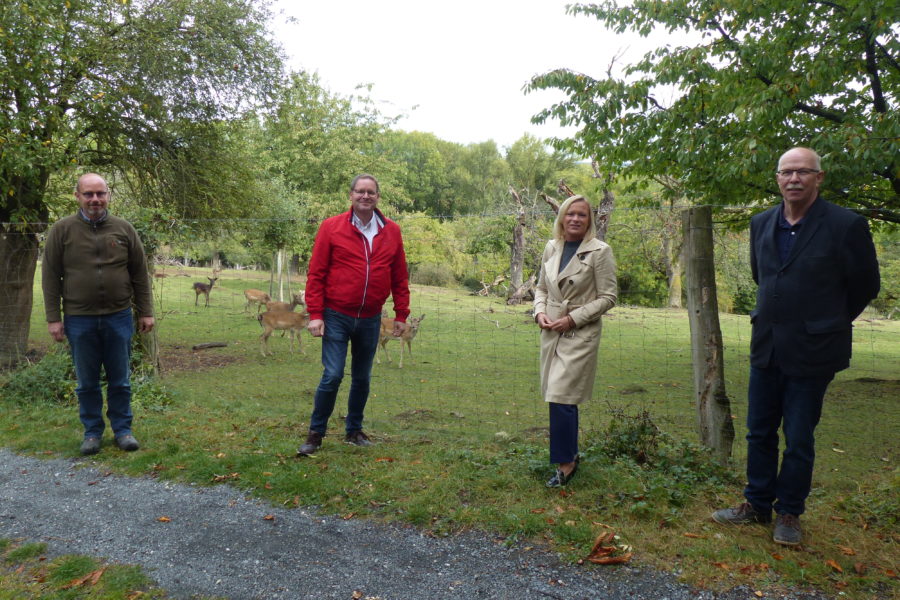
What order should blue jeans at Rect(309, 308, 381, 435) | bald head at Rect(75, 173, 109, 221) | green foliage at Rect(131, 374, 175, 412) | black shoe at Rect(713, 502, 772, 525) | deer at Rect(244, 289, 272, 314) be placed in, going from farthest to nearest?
deer at Rect(244, 289, 272, 314) → green foliage at Rect(131, 374, 175, 412) → bald head at Rect(75, 173, 109, 221) → blue jeans at Rect(309, 308, 381, 435) → black shoe at Rect(713, 502, 772, 525)

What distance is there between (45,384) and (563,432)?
6035 mm

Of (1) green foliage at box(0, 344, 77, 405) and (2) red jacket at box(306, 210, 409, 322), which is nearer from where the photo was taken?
(2) red jacket at box(306, 210, 409, 322)

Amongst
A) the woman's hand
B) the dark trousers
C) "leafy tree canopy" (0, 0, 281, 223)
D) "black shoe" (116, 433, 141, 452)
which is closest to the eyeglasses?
the woman's hand

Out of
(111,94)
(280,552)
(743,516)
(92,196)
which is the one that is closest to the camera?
(280,552)

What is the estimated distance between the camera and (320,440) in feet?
15.4

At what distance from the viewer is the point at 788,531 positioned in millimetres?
3232

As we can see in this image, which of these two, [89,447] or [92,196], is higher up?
[92,196]

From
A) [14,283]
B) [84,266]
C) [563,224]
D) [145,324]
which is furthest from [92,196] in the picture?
[14,283]

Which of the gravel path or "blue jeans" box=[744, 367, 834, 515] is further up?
"blue jeans" box=[744, 367, 834, 515]

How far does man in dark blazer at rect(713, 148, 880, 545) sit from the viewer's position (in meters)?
3.06

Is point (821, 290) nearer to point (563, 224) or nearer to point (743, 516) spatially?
point (743, 516)

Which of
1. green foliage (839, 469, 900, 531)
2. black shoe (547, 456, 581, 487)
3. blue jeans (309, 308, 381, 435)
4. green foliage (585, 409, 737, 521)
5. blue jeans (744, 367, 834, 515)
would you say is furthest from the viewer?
blue jeans (309, 308, 381, 435)

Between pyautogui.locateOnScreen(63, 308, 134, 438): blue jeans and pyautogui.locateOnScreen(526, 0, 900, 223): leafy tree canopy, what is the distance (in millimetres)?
6894

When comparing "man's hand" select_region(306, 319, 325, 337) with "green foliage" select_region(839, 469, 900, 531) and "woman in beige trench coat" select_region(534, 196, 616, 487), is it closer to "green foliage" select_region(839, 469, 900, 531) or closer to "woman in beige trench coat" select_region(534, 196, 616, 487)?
"woman in beige trench coat" select_region(534, 196, 616, 487)
